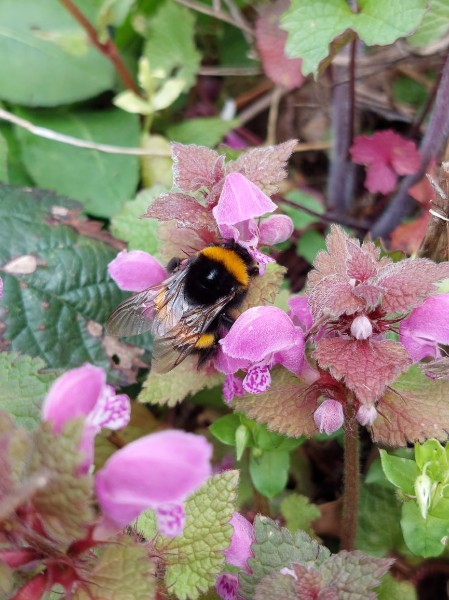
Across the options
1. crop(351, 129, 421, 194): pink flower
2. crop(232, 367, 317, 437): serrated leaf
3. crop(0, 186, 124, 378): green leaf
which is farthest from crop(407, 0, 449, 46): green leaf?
crop(232, 367, 317, 437): serrated leaf

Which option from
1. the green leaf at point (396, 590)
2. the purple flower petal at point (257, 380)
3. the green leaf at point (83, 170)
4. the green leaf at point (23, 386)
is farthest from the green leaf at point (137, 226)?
the green leaf at point (396, 590)

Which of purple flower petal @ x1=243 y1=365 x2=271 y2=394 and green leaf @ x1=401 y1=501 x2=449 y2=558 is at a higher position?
purple flower petal @ x1=243 y1=365 x2=271 y2=394

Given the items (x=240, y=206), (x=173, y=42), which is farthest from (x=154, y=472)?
(x=173, y=42)

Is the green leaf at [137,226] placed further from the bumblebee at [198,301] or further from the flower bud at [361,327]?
the flower bud at [361,327]

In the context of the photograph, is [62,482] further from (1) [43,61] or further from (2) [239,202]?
(1) [43,61]

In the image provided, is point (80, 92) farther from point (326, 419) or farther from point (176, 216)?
point (326, 419)

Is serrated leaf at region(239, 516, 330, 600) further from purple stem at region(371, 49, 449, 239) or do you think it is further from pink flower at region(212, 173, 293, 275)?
purple stem at region(371, 49, 449, 239)
